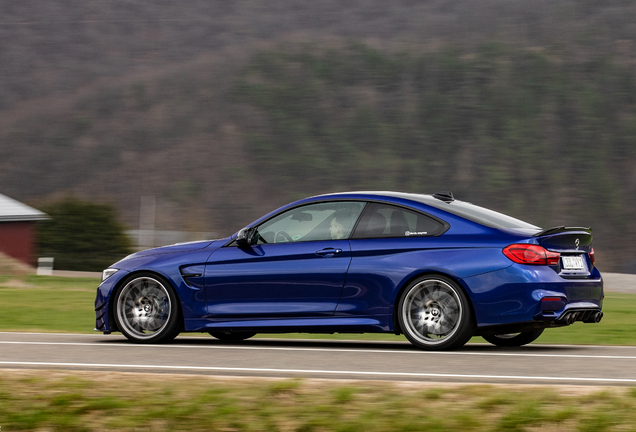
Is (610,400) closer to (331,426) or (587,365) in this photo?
(331,426)

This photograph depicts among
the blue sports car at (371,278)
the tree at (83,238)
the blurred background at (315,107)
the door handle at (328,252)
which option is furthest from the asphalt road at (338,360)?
the blurred background at (315,107)

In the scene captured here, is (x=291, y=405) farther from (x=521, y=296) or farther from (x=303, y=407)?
(x=521, y=296)

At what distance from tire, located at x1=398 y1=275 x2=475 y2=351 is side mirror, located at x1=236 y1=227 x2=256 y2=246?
1673 mm

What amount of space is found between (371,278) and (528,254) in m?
1.41

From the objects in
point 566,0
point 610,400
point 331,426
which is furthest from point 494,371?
point 566,0

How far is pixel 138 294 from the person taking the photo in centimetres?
938

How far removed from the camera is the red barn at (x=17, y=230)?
A: 5784 centimetres

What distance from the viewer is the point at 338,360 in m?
7.66

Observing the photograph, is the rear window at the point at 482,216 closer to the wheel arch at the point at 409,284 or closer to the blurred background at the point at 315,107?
the wheel arch at the point at 409,284

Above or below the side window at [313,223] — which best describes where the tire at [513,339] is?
below

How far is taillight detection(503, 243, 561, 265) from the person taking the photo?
7992 millimetres

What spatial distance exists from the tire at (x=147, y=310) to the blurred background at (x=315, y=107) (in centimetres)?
7545

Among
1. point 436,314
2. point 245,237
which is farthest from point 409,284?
point 245,237

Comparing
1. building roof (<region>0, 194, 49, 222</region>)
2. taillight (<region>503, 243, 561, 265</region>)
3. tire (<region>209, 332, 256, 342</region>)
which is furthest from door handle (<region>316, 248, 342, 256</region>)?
building roof (<region>0, 194, 49, 222</region>)
